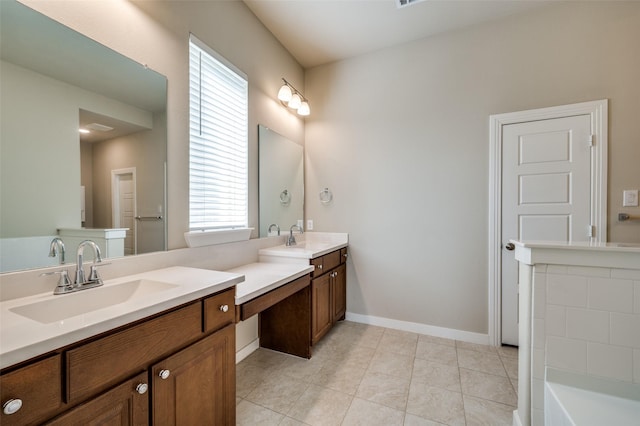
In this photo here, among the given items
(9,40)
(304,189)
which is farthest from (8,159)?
(304,189)

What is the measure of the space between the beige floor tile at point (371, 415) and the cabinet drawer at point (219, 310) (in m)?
0.95

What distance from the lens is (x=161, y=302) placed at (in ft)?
3.17

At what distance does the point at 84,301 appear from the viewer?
110 cm

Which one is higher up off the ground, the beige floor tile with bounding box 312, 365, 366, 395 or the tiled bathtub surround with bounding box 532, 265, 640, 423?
the tiled bathtub surround with bounding box 532, 265, 640, 423

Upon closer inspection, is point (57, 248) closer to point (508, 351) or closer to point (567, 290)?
point (567, 290)

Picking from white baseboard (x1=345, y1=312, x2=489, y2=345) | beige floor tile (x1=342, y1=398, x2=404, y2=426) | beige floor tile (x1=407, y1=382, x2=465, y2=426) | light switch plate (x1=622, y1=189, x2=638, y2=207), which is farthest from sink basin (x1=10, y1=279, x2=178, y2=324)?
light switch plate (x1=622, y1=189, x2=638, y2=207)

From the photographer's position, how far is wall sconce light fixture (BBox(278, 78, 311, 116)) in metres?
2.58

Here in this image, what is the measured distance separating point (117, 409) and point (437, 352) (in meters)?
2.29

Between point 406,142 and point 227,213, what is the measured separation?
74.4 inches

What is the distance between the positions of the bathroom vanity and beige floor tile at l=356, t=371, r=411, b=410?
2.97 feet

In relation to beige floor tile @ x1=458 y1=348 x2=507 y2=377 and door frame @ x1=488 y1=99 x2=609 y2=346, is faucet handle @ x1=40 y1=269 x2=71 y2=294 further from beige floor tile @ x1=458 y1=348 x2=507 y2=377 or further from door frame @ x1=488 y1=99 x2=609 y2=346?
door frame @ x1=488 y1=99 x2=609 y2=346

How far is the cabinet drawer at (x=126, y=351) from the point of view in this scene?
762 mm

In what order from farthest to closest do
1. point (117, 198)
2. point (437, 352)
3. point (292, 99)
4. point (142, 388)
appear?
point (292, 99)
point (437, 352)
point (117, 198)
point (142, 388)

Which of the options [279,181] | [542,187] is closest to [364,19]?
[279,181]
